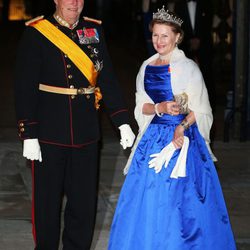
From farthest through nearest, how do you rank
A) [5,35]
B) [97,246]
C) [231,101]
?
1. [5,35]
2. [231,101]
3. [97,246]

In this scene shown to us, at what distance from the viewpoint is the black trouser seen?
17.1 ft

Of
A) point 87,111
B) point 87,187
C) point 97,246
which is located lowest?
point 97,246

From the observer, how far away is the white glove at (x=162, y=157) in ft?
17.6

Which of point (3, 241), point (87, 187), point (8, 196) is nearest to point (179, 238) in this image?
point (87, 187)

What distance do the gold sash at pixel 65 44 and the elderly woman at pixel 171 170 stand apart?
1.56 feet

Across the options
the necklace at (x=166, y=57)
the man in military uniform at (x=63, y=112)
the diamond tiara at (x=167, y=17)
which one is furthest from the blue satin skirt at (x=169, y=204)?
the diamond tiara at (x=167, y=17)

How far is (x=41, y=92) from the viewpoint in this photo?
17.0ft

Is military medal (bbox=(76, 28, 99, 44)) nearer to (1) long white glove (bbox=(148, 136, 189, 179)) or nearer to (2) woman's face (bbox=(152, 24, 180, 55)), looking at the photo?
(2) woman's face (bbox=(152, 24, 180, 55))

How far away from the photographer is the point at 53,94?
5172 millimetres

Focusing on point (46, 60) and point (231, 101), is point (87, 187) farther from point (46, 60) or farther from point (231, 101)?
point (231, 101)

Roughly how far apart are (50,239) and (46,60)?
108cm

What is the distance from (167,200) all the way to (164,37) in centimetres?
98

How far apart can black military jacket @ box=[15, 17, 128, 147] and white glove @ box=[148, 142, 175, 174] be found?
0.38 meters

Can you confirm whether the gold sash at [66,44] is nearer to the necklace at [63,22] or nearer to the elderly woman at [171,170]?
the necklace at [63,22]
